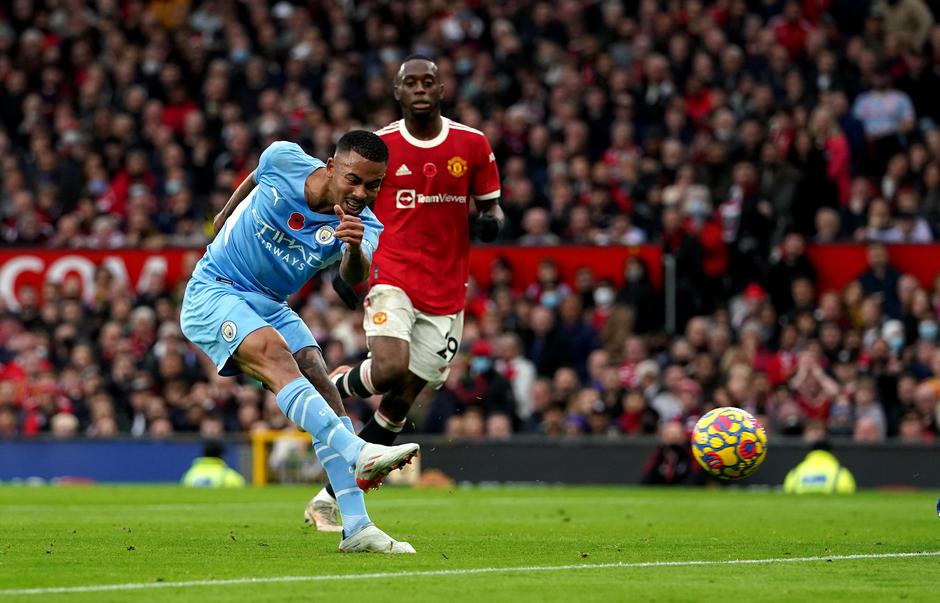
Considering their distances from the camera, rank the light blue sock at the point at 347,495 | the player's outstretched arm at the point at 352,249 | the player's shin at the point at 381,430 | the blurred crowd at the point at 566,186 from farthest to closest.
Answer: the blurred crowd at the point at 566,186 → the player's shin at the point at 381,430 → the light blue sock at the point at 347,495 → the player's outstretched arm at the point at 352,249

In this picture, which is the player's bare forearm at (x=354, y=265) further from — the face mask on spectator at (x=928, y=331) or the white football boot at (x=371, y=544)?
the face mask on spectator at (x=928, y=331)

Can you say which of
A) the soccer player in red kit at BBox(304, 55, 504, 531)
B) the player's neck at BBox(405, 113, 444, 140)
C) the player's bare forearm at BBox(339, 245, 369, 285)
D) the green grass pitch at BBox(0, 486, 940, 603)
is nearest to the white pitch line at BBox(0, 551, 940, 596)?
the green grass pitch at BBox(0, 486, 940, 603)

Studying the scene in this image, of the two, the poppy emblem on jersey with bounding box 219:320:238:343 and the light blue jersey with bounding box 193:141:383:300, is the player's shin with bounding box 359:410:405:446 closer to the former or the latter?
the light blue jersey with bounding box 193:141:383:300

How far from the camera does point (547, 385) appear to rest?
1988 centimetres

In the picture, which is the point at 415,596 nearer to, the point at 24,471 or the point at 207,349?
the point at 207,349

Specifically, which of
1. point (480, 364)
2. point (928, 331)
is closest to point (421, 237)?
point (480, 364)

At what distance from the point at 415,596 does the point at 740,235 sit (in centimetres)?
1408

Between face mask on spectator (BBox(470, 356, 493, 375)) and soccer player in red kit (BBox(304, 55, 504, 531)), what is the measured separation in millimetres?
8069

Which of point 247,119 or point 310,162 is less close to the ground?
point 247,119

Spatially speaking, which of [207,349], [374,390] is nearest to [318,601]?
[207,349]

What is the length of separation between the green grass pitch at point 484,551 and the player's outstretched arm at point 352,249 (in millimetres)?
1458

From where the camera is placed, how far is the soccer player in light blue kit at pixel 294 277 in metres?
8.55

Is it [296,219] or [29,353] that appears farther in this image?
[29,353]

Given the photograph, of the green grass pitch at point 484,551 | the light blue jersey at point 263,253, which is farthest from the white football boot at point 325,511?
the light blue jersey at point 263,253
